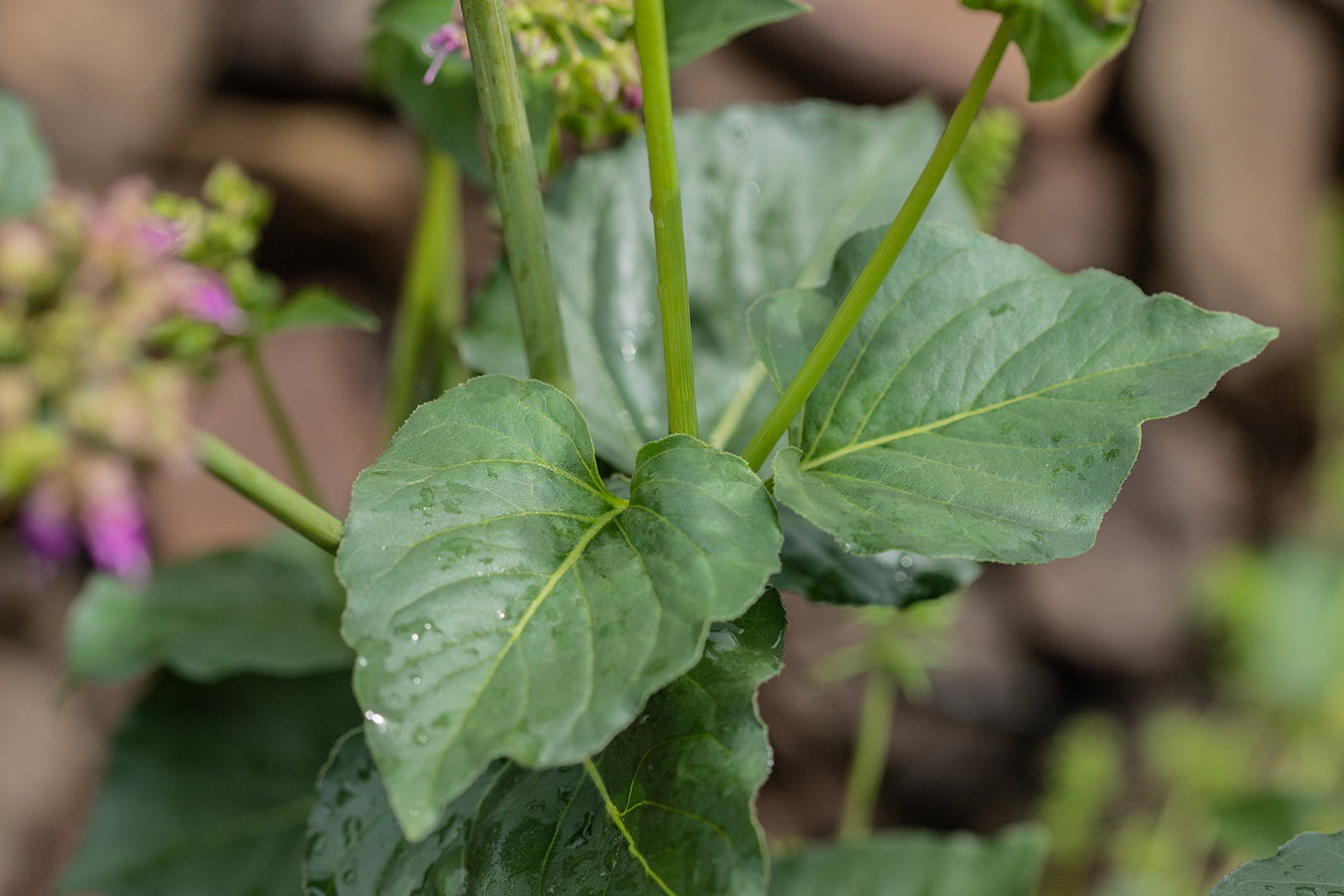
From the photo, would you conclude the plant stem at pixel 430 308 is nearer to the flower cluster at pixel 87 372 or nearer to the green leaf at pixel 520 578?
the flower cluster at pixel 87 372

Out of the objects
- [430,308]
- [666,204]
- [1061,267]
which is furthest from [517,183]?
[1061,267]

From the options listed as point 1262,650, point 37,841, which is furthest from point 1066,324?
point 37,841

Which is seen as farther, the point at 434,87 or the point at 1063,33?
the point at 434,87

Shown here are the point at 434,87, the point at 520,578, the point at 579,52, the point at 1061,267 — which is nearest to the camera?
the point at 520,578

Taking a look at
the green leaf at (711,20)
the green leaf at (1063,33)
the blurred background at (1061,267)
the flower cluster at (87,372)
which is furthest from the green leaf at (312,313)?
the blurred background at (1061,267)

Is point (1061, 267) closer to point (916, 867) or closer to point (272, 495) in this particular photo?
point (916, 867)

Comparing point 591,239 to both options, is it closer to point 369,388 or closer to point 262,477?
point 262,477
